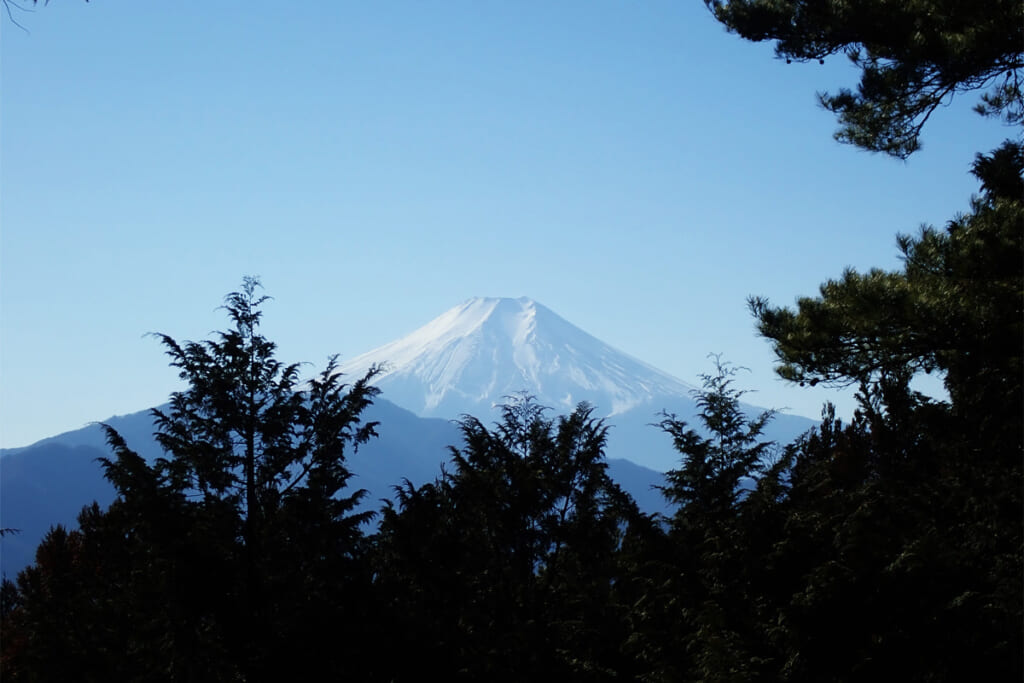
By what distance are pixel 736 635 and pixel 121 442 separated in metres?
13.5

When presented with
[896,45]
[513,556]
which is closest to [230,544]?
[513,556]

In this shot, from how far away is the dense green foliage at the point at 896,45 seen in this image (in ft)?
39.1

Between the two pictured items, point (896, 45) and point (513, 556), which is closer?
point (896, 45)

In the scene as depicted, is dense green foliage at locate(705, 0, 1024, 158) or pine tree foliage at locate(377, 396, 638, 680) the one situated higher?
dense green foliage at locate(705, 0, 1024, 158)

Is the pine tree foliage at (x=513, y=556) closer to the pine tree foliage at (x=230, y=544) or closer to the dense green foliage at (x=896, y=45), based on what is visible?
the pine tree foliage at (x=230, y=544)

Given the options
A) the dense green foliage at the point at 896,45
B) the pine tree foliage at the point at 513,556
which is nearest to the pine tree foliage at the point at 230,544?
the pine tree foliage at the point at 513,556

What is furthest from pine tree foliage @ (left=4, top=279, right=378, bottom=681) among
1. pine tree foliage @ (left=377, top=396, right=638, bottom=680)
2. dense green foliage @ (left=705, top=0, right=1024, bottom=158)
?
dense green foliage @ (left=705, top=0, right=1024, bottom=158)

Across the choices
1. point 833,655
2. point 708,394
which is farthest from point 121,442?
point 833,655

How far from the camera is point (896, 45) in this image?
1329 cm

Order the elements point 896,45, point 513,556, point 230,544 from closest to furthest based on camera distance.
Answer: point 896,45, point 230,544, point 513,556

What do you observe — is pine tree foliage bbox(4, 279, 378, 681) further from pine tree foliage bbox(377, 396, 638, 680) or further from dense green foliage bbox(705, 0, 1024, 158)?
dense green foliage bbox(705, 0, 1024, 158)

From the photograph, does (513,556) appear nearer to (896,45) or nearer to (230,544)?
(230,544)

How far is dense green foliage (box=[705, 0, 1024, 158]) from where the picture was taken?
11922 mm

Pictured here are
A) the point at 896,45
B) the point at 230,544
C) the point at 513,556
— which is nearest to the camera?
the point at 896,45
